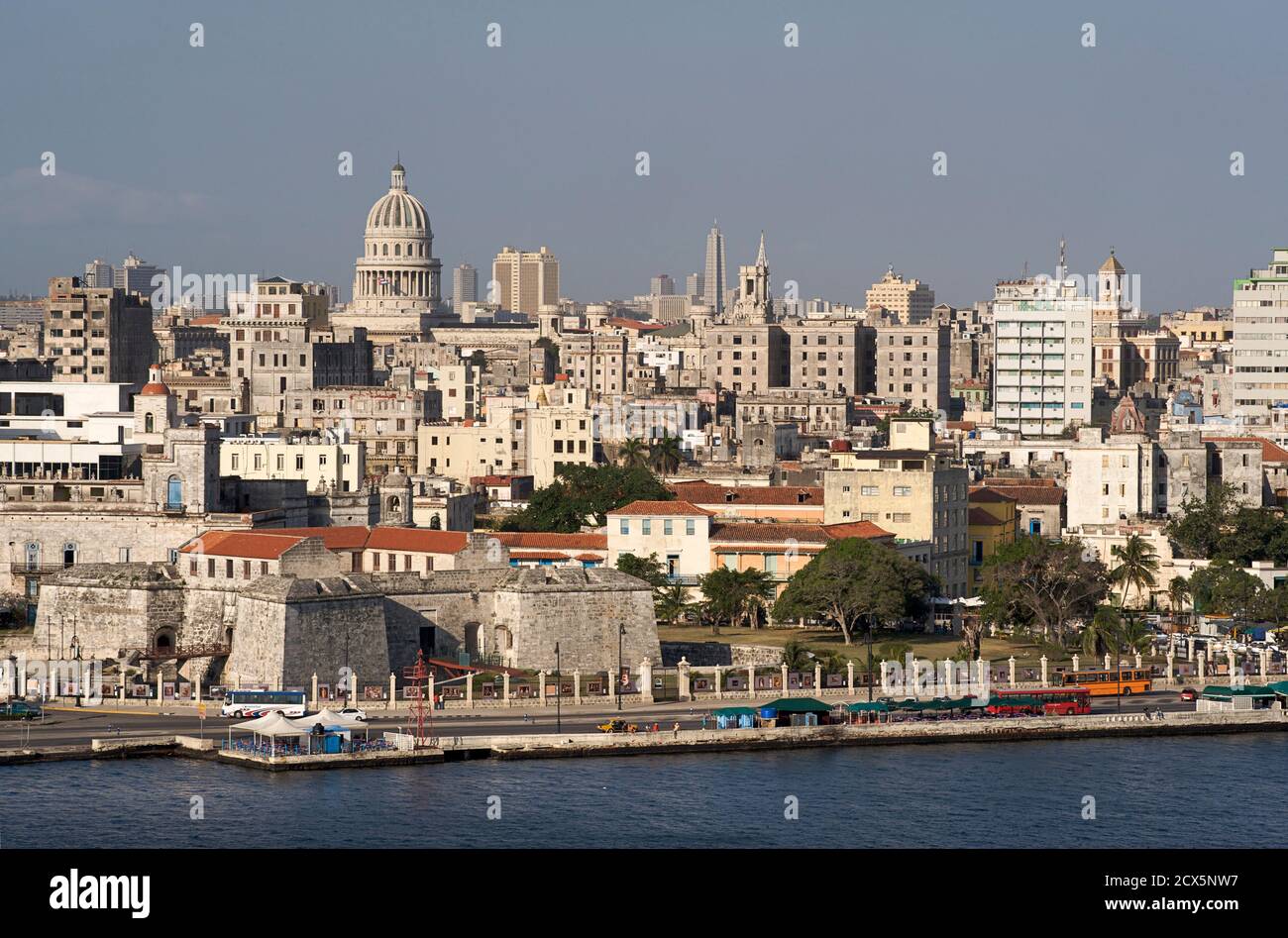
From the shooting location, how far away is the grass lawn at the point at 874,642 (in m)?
69.8

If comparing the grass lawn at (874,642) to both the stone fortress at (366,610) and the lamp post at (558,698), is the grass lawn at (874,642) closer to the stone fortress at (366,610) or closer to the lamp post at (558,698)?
the stone fortress at (366,610)

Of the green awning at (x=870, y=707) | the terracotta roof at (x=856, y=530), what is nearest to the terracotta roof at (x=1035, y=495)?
the terracotta roof at (x=856, y=530)

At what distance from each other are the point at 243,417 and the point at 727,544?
113 feet

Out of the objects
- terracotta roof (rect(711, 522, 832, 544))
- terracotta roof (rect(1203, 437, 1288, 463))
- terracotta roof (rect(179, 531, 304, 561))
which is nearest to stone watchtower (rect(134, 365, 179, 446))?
terracotta roof (rect(179, 531, 304, 561))

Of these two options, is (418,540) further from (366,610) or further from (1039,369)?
(1039,369)

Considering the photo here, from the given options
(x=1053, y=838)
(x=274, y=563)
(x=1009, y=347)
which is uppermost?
(x=1009, y=347)

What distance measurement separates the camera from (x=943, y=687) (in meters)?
65.2

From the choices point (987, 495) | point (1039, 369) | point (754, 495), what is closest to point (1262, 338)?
point (1039, 369)

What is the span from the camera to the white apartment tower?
149 meters

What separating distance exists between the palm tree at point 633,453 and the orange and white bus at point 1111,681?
4704 centimetres

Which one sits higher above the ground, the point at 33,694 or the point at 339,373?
the point at 339,373

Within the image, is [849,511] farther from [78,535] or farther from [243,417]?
[243,417]
